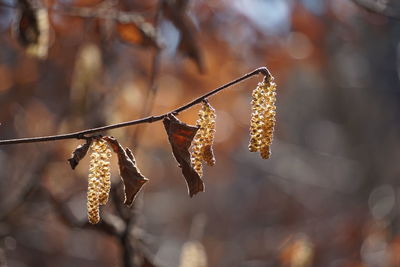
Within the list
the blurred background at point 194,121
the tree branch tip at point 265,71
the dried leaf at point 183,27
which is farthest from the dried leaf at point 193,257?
the tree branch tip at point 265,71

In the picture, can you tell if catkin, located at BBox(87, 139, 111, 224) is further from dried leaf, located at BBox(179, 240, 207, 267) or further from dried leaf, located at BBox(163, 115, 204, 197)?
dried leaf, located at BBox(179, 240, 207, 267)

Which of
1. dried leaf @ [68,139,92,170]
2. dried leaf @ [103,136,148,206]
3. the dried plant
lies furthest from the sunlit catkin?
dried leaf @ [68,139,92,170]

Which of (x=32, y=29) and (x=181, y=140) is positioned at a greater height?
(x=32, y=29)

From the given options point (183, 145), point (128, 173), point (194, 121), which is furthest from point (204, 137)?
point (194, 121)

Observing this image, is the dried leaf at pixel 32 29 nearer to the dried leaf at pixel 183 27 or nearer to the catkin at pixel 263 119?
→ the dried leaf at pixel 183 27

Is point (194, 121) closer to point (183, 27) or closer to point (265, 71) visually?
point (183, 27)

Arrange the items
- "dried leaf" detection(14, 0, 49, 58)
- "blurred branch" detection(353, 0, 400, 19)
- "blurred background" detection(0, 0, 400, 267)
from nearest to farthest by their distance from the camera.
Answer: "blurred branch" detection(353, 0, 400, 19) < "dried leaf" detection(14, 0, 49, 58) < "blurred background" detection(0, 0, 400, 267)

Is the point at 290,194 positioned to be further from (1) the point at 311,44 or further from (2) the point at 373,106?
(1) the point at 311,44
